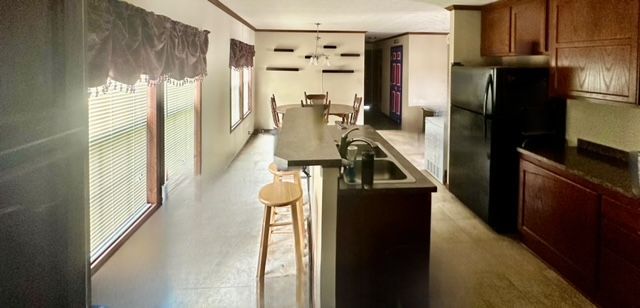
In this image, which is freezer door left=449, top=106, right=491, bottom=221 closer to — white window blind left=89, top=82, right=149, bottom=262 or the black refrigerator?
the black refrigerator

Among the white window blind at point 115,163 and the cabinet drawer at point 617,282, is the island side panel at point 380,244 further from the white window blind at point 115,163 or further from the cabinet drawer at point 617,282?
the white window blind at point 115,163

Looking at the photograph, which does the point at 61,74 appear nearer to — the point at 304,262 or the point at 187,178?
the point at 304,262

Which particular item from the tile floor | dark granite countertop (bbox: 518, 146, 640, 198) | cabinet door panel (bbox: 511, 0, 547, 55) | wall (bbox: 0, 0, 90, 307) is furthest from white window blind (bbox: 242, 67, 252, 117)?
wall (bbox: 0, 0, 90, 307)

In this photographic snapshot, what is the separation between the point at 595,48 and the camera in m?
2.86

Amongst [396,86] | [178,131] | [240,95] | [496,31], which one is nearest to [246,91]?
[240,95]

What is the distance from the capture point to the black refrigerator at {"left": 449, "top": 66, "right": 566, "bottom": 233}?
3.64m

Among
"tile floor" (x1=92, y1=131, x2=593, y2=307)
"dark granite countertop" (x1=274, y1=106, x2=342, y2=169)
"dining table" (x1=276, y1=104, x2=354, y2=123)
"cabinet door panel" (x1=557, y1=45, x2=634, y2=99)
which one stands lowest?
"tile floor" (x1=92, y1=131, x2=593, y2=307)

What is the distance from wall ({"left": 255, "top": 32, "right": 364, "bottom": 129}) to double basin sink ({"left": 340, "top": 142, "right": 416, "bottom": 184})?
6.68 meters

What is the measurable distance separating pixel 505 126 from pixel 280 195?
6.74 ft

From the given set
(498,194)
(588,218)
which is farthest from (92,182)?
(498,194)

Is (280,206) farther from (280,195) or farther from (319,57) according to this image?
(319,57)

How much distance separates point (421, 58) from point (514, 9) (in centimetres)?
588

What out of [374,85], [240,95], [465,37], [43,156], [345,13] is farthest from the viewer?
[374,85]

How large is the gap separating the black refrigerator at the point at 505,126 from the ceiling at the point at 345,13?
1.26 metres
